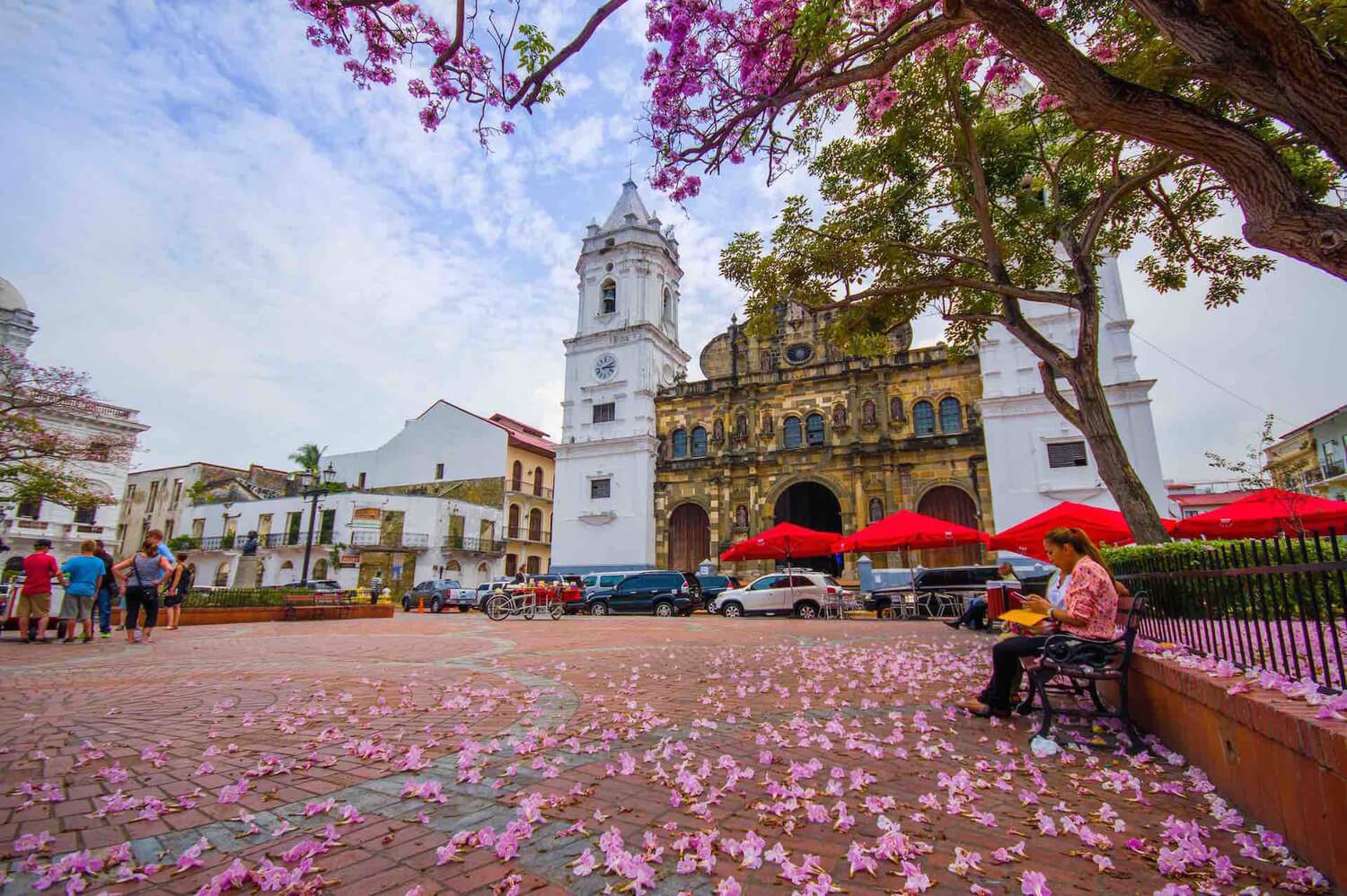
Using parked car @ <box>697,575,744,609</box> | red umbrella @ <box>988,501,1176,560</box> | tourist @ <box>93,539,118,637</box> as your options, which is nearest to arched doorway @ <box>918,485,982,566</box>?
parked car @ <box>697,575,744,609</box>

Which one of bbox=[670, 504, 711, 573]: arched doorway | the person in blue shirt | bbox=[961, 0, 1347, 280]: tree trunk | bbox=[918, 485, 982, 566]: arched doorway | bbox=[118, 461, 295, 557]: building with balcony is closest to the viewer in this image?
bbox=[961, 0, 1347, 280]: tree trunk

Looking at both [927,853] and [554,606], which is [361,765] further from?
[554,606]

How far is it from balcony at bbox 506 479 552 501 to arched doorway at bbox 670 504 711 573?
13.5 meters

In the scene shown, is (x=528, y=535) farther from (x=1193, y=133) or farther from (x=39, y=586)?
(x=1193, y=133)

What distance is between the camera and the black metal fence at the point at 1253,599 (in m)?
2.64

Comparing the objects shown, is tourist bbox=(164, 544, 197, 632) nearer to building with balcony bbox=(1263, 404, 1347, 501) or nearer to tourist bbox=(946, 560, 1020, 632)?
tourist bbox=(946, 560, 1020, 632)

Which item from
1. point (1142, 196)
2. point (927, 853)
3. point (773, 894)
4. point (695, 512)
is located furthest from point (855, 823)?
point (695, 512)

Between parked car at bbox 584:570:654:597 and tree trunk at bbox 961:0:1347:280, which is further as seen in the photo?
parked car at bbox 584:570:654:597

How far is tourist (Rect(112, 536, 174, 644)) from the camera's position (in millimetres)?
9938

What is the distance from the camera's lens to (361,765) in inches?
136

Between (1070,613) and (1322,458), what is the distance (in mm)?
43518

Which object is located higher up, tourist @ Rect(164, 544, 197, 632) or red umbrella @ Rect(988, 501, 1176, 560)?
red umbrella @ Rect(988, 501, 1176, 560)

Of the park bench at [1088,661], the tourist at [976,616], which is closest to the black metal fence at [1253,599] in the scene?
the park bench at [1088,661]

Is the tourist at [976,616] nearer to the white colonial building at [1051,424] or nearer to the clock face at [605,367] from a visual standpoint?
the white colonial building at [1051,424]
